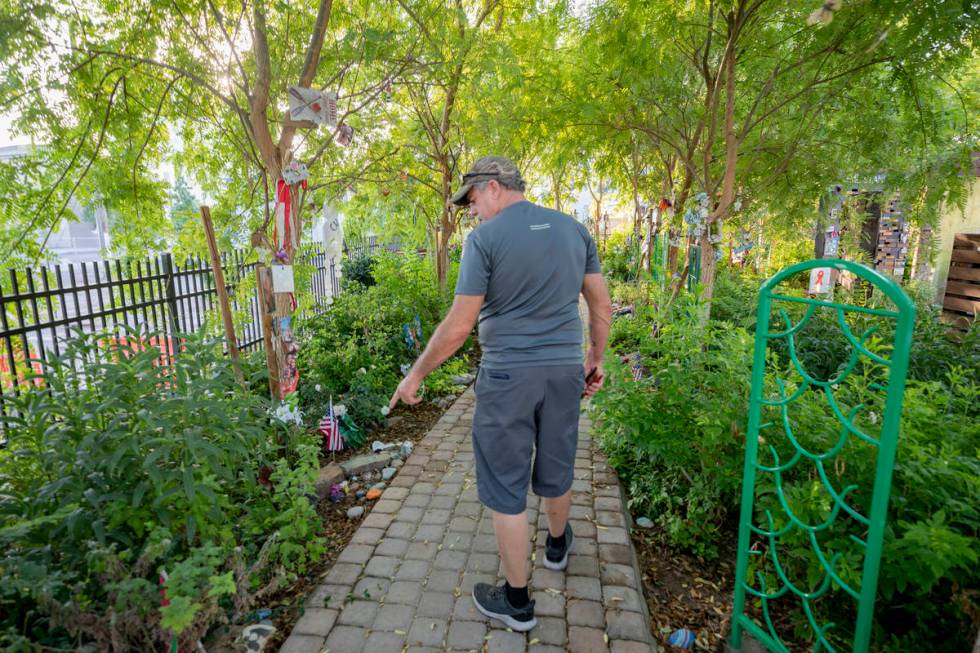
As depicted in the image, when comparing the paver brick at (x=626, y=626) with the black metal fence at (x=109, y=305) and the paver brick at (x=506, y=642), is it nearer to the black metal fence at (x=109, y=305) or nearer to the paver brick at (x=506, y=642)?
the paver brick at (x=506, y=642)

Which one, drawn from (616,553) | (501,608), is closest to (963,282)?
(616,553)

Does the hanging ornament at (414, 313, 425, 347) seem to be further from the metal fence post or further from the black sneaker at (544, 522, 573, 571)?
the black sneaker at (544, 522, 573, 571)

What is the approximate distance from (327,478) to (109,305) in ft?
12.5

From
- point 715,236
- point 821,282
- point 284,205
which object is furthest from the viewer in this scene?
point 821,282

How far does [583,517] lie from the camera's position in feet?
10.7

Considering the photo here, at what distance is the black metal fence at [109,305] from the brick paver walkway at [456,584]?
161 centimetres

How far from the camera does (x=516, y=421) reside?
2.24 metres

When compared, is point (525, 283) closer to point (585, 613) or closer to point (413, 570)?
point (585, 613)

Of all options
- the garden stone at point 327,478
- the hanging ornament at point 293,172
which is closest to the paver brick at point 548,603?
the garden stone at point 327,478

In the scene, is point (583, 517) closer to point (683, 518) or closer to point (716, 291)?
point (683, 518)

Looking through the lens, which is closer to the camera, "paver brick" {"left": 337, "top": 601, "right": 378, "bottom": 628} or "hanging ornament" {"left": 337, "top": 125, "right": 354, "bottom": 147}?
"paver brick" {"left": 337, "top": 601, "right": 378, "bottom": 628}

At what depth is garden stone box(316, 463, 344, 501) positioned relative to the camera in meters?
3.62

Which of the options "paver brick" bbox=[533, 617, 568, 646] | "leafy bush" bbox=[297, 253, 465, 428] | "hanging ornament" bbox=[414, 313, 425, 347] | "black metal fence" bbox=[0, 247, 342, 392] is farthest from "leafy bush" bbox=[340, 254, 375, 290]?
"paver brick" bbox=[533, 617, 568, 646]

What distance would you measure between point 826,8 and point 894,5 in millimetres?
907
